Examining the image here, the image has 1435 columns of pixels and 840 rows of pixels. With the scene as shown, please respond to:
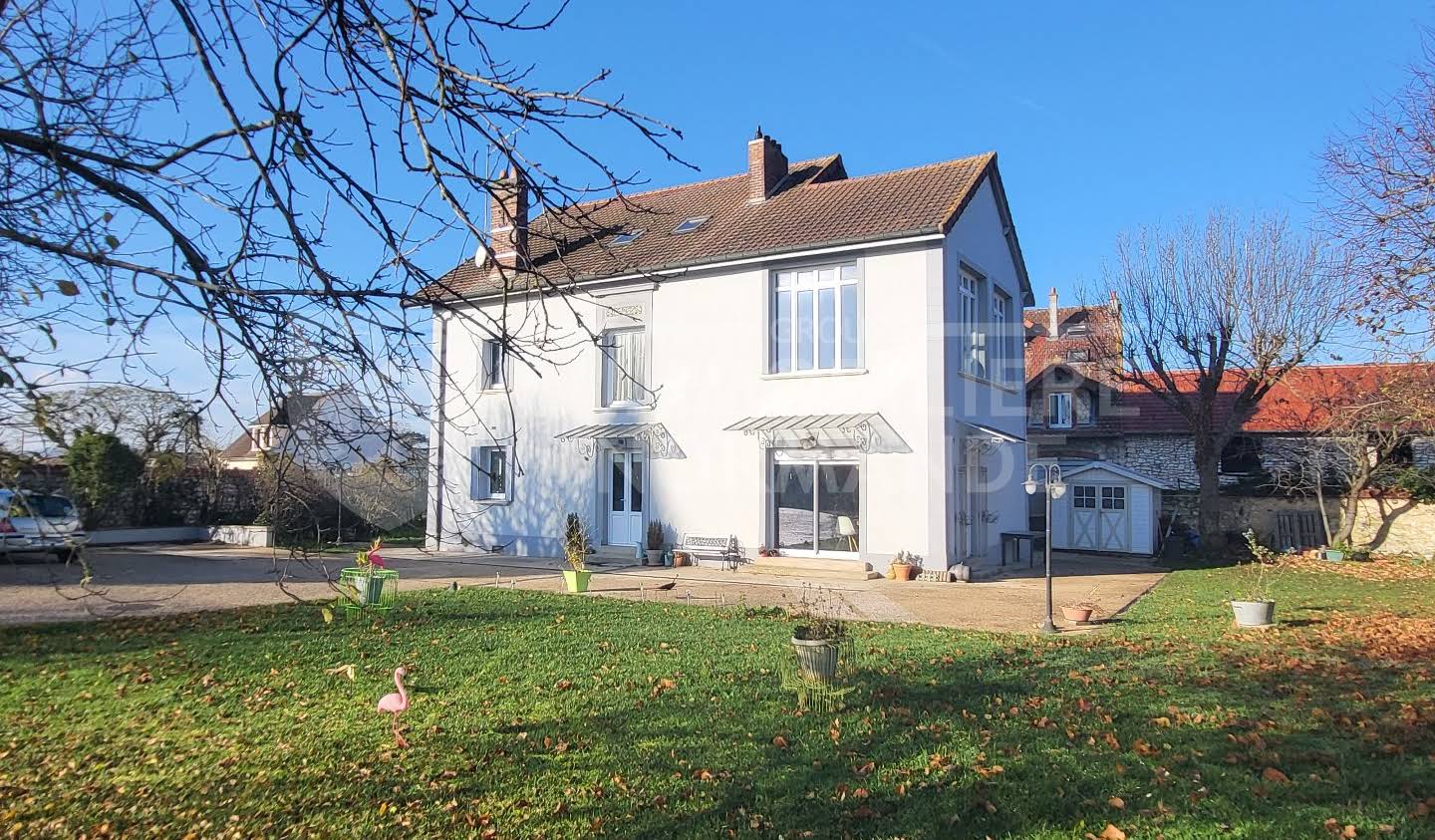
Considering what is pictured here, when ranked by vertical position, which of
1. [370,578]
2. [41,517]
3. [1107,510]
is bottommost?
[370,578]

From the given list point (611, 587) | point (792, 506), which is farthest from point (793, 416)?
point (611, 587)

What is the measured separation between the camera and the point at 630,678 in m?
7.93

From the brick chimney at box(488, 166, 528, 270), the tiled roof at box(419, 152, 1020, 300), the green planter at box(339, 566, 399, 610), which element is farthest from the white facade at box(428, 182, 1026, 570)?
the brick chimney at box(488, 166, 528, 270)

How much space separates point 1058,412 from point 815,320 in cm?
1554

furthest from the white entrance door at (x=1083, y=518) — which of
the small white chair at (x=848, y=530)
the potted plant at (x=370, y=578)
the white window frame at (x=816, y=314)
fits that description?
the potted plant at (x=370, y=578)

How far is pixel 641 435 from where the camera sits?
19.7 m

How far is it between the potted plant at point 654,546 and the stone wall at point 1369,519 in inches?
673

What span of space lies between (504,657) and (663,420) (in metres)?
11.1

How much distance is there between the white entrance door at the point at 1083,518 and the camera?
2464cm

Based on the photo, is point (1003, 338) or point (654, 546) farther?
point (1003, 338)

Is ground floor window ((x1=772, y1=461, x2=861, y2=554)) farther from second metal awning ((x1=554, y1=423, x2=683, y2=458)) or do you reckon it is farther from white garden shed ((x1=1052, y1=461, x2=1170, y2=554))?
white garden shed ((x1=1052, y1=461, x2=1170, y2=554))

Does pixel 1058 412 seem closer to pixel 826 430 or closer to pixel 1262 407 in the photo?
pixel 1262 407

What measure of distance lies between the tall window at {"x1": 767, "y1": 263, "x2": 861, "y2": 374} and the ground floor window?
214 centimetres

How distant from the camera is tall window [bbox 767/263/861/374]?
18.0 m
